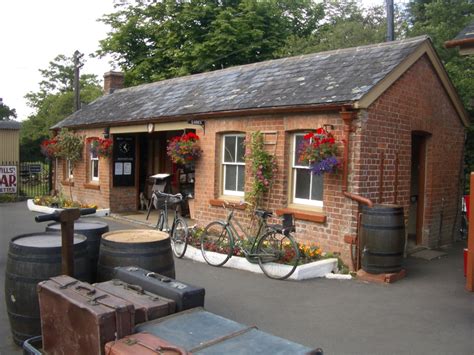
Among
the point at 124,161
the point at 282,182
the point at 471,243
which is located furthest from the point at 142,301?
the point at 124,161

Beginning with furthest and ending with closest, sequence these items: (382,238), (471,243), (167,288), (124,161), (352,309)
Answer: (124,161), (382,238), (471,243), (352,309), (167,288)

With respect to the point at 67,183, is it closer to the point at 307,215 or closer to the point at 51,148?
the point at 51,148

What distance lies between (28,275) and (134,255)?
923 millimetres

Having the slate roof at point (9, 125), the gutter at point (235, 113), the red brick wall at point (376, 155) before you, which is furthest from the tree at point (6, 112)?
the red brick wall at point (376, 155)

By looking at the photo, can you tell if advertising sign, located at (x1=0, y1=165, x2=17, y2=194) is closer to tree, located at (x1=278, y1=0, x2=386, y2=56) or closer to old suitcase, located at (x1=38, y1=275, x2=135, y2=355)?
old suitcase, located at (x1=38, y1=275, x2=135, y2=355)

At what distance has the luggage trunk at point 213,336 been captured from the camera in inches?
96.4

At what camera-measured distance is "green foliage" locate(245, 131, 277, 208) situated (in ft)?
29.1

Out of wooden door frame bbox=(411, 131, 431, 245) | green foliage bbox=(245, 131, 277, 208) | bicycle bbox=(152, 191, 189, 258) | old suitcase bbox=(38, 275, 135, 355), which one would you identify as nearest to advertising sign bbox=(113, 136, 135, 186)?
bicycle bbox=(152, 191, 189, 258)

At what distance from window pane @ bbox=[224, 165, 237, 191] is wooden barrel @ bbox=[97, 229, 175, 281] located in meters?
5.52

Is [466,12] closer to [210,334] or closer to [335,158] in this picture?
[335,158]

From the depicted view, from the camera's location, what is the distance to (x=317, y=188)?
8547mm

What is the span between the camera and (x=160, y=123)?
467 inches

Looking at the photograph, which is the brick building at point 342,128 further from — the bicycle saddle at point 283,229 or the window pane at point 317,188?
the bicycle saddle at point 283,229

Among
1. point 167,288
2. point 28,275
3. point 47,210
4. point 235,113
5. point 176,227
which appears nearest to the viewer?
point 167,288
